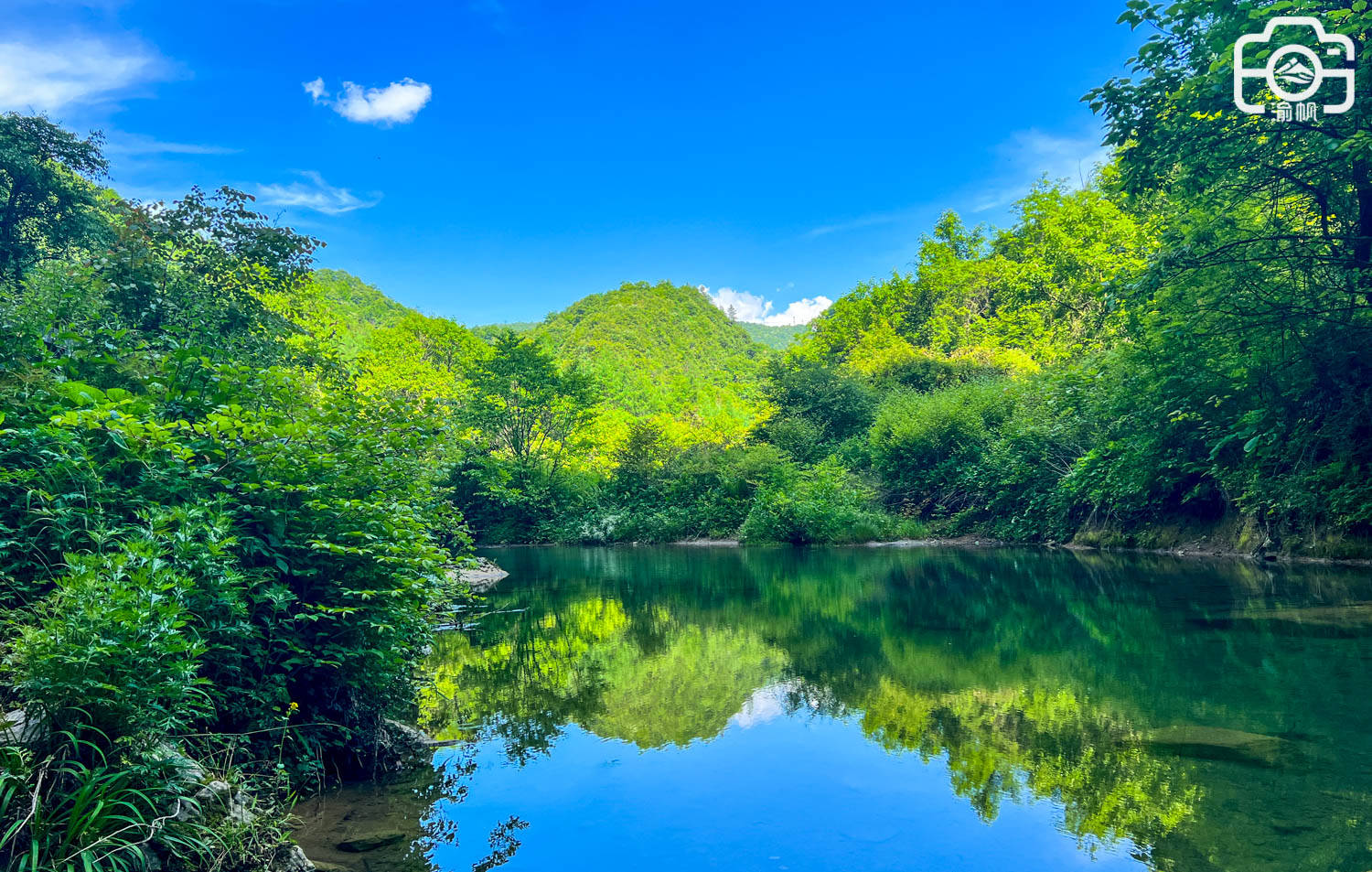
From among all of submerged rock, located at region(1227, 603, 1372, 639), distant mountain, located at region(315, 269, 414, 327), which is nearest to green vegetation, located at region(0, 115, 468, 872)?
submerged rock, located at region(1227, 603, 1372, 639)

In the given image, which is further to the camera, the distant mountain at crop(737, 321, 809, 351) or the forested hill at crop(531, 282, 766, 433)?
the distant mountain at crop(737, 321, 809, 351)

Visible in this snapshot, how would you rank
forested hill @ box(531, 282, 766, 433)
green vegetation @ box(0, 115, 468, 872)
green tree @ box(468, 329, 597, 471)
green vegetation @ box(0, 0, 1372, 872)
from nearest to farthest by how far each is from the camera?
green vegetation @ box(0, 115, 468, 872)
green vegetation @ box(0, 0, 1372, 872)
green tree @ box(468, 329, 597, 471)
forested hill @ box(531, 282, 766, 433)

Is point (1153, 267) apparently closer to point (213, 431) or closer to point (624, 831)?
point (624, 831)

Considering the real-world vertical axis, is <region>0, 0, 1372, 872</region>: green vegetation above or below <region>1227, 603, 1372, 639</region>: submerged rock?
above

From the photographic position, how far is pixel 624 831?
3.96m

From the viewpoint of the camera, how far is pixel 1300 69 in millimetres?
9391

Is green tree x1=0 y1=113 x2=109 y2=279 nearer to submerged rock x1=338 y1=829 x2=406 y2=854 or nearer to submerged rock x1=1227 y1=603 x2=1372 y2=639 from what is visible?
submerged rock x1=338 y1=829 x2=406 y2=854

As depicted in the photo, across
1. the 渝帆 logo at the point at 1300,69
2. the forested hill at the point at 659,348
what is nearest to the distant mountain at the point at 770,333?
A: the forested hill at the point at 659,348

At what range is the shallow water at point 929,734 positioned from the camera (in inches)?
142

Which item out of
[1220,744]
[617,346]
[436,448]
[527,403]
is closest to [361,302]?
[617,346]

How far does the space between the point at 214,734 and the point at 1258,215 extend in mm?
17200

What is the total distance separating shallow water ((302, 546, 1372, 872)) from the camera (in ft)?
11.8

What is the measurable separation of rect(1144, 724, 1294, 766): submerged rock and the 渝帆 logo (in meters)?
8.85

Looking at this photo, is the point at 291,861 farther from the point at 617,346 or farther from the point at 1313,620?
the point at 617,346
